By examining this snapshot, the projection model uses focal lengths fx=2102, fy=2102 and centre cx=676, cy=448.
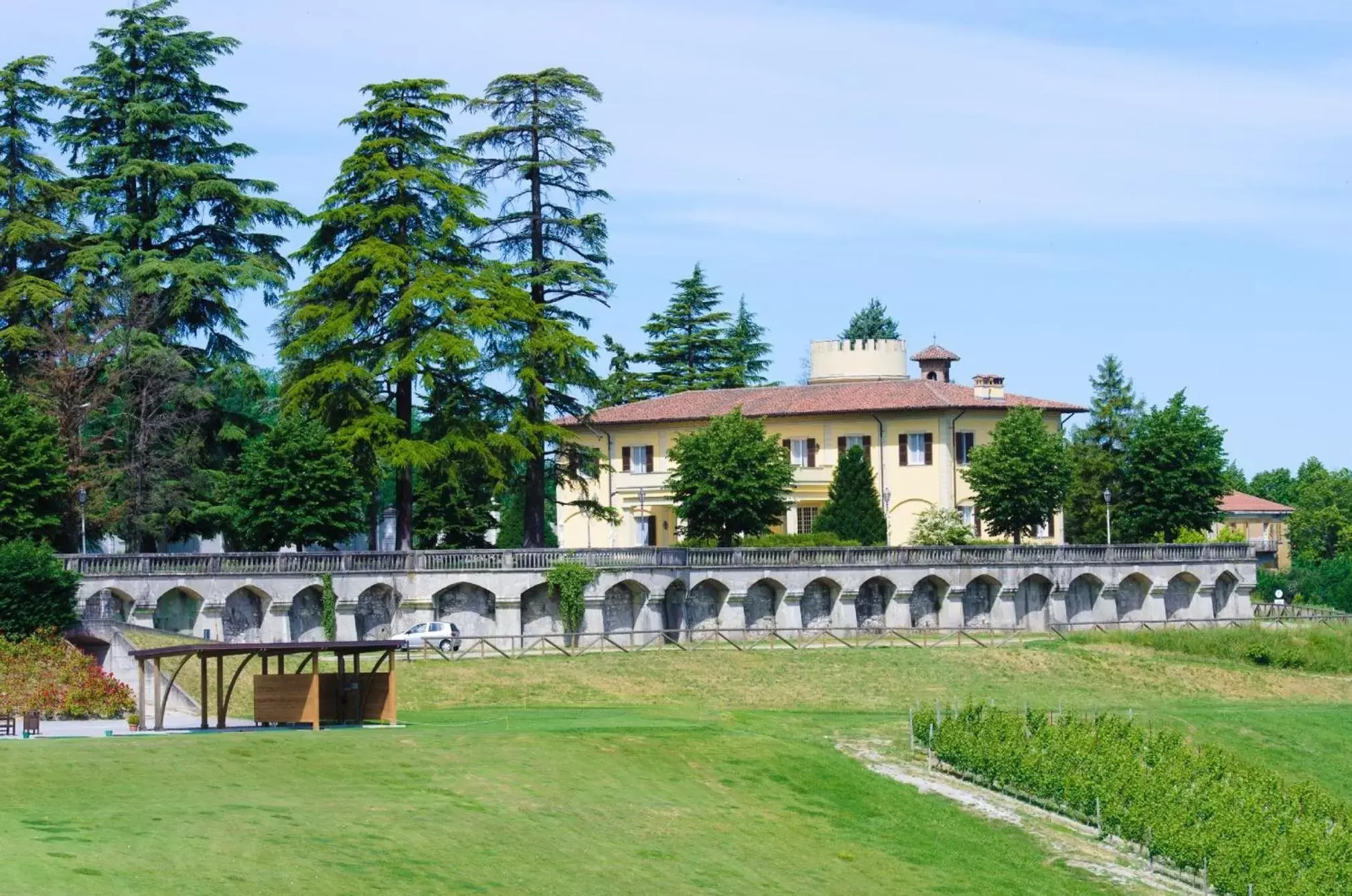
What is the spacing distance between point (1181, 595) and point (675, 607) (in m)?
23.1

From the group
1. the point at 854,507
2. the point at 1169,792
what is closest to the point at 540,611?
the point at 854,507

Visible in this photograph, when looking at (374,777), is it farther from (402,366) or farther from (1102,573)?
(1102,573)

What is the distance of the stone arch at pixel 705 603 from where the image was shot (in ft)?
239

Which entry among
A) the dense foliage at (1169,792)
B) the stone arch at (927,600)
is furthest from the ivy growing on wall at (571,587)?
the dense foliage at (1169,792)

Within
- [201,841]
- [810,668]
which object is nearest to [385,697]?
[201,841]

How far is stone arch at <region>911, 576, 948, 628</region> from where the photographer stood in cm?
7688

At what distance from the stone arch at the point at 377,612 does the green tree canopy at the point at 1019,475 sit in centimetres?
2578

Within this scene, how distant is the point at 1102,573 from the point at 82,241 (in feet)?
130

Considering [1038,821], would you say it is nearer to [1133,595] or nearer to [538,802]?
[538,802]

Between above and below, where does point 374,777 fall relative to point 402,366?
below

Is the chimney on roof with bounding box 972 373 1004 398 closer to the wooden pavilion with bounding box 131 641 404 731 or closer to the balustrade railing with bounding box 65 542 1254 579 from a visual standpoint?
the balustrade railing with bounding box 65 542 1254 579

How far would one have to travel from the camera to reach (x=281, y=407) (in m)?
68.9

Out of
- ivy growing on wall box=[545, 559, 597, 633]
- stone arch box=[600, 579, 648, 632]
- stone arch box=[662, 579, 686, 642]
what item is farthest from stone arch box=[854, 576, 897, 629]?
ivy growing on wall box=[545, 559, 597, 633]

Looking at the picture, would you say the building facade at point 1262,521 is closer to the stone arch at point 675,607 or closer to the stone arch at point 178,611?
the stone arch at point 675,607
